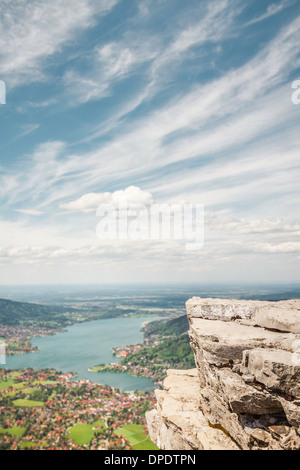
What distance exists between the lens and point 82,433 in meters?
36.5

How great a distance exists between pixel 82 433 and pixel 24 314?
14393cm

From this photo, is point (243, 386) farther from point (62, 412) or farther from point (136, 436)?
point (62, 412)

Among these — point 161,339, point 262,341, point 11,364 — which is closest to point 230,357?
point 262,341

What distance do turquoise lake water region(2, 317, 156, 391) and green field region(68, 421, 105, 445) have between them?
60.7ft

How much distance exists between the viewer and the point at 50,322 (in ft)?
519

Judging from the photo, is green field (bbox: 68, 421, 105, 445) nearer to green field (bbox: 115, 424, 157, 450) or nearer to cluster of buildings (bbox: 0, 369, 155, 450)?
cluster of buildings (bbox: 0, 369, 155, 450)

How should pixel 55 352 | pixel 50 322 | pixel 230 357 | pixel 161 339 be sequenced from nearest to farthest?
pixel 230 357, pixel 55 352, pixel 161 339, pixel 50 322

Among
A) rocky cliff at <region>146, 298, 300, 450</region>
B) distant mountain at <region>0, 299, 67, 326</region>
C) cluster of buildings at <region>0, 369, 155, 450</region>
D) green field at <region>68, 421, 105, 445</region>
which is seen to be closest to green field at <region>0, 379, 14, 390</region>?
cluster of buildings at <region>0, 369, 155, 450</region>

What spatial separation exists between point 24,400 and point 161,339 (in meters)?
59.3

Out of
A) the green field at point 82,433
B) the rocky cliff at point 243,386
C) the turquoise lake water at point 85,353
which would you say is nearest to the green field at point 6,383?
the turquoise lake water at point 85,353

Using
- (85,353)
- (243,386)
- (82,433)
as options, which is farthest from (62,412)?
(85,353)

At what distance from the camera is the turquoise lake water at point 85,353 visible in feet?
210
